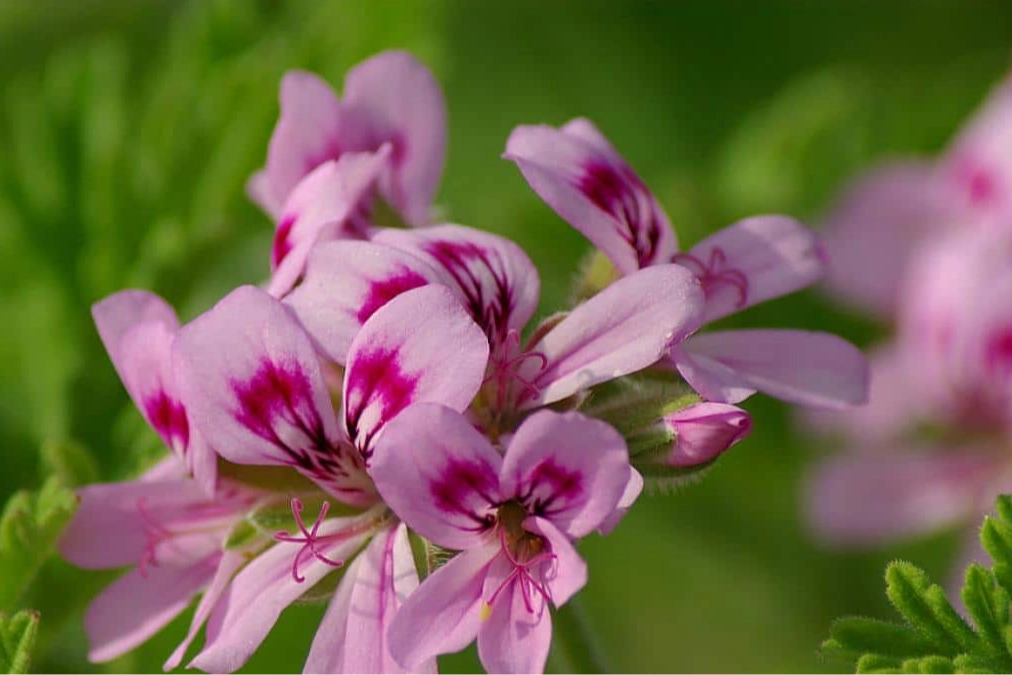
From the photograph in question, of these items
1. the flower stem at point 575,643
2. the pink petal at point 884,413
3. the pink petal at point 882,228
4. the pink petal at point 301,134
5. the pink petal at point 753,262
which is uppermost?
the pink petal at point 301,134

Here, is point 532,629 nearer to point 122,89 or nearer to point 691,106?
point 122,89

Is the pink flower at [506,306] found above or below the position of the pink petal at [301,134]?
below

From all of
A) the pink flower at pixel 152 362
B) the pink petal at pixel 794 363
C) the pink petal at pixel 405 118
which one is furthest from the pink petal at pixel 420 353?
the pink petal at pixel 405 118

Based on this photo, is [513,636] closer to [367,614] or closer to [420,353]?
[367,614]

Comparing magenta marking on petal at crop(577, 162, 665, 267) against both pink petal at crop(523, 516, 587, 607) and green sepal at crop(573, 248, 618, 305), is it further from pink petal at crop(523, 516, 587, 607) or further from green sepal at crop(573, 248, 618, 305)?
pink petal at crop(523, 516, 587, 607)

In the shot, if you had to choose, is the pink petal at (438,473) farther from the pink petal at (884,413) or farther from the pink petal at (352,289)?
the pink petal at (884,413)

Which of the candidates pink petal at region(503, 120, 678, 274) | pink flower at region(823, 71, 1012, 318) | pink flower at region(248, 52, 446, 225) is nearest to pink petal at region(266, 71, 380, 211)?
pink flower at region(248, 52, 446, 225)

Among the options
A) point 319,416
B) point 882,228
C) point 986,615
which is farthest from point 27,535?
point 882,228
